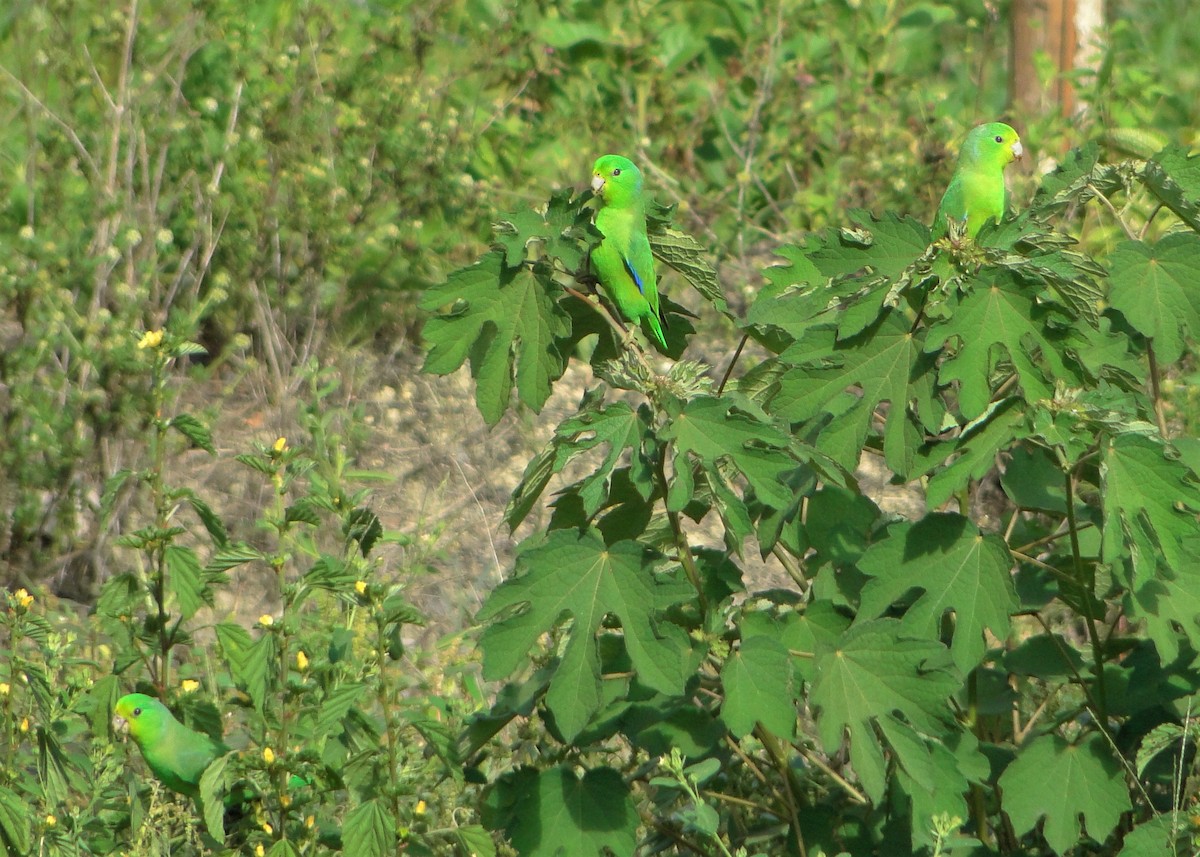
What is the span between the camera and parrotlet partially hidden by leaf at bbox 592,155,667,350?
3090mm

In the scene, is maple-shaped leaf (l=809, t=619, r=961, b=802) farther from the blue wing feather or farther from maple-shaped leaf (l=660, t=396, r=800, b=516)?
the blue wing feather

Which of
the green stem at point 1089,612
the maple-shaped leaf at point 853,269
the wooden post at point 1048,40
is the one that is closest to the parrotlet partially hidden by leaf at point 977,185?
the maple-shaped leaf at point 853,269

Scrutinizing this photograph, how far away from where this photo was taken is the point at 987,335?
2.22 m

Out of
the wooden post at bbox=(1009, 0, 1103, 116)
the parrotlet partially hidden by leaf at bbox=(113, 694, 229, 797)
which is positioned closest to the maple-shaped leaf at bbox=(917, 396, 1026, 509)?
the parrotlet partially hidden by leaf at bbox=(113, 694, 229, 797)

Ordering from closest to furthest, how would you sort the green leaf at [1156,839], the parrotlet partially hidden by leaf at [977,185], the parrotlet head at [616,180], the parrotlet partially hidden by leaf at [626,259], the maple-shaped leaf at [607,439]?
the maple-shaped leaf at [607,439] → the green leaf at [1156,839] → the parrotlet partially hidden by leaf at [626,259] → the parrotlet head at [616,180] → the parrotlet partially hidden by leaf at [977,185]

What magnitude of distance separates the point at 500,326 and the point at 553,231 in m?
0.18

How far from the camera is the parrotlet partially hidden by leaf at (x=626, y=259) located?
3090 mm

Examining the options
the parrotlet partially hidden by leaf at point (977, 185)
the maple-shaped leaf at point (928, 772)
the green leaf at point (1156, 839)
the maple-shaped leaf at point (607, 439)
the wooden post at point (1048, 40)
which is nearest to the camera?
the maple-shaped leaf at point (607, 439)

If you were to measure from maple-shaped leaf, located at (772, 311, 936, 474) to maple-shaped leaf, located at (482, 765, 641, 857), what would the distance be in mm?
716

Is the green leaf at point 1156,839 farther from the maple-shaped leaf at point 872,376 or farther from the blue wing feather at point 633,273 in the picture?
the blue wing feather at point 633,273

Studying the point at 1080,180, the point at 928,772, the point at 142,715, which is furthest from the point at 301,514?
the point at 1080,180

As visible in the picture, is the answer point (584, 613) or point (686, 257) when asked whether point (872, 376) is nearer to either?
point (686, 257)

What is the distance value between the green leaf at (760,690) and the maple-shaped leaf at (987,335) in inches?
19.3

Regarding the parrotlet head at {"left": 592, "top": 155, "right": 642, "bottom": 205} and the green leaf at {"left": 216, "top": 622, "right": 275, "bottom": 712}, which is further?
the parrotlet head at {"left": 592, "top": 155, "right": 642, "bottom": 205}
